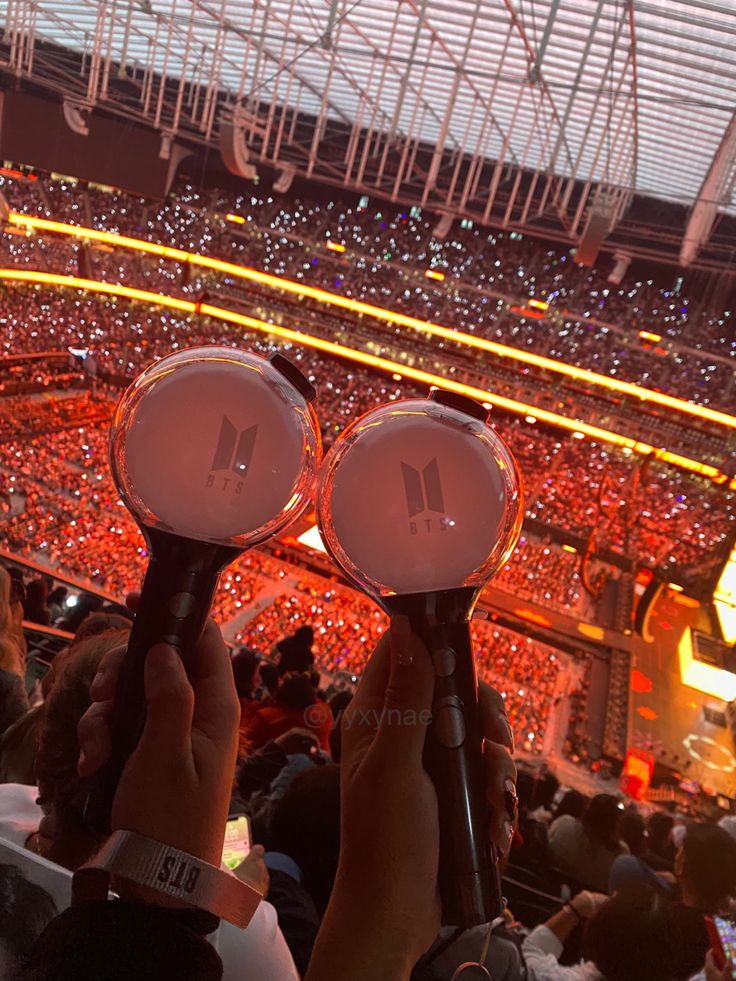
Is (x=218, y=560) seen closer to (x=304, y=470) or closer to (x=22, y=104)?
(x=304, y=470)

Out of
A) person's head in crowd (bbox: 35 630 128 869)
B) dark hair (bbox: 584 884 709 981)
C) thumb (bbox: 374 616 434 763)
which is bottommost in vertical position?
dark hair (bbox: 584 884 709 981)

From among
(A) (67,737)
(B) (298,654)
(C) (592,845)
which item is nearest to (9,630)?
(A) (67,737)

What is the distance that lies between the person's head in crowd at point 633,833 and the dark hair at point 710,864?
114 centimetres

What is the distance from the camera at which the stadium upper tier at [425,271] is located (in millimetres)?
16234

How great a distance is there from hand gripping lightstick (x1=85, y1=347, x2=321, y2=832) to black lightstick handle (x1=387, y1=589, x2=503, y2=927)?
22cm

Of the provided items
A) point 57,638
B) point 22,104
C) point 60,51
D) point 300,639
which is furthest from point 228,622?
point 60,51

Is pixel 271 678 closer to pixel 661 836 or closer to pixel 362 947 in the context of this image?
pixel 661 836

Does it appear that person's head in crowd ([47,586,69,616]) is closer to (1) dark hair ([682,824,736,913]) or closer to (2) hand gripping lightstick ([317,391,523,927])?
(1) dark hair ([682,824,736,913])

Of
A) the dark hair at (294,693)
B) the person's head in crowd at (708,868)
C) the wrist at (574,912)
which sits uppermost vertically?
the person's head in crowd at (708,868)

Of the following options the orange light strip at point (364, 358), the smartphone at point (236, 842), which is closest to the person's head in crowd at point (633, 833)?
the smartphone at point (236, 842)

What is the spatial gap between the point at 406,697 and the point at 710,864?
1537mm

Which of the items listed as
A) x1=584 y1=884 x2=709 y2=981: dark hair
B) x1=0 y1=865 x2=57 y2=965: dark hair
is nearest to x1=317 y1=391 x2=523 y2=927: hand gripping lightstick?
x1=0 y1=865 x2=57 y2=965: dark hair

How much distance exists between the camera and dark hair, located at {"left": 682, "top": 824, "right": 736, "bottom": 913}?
1.81 m

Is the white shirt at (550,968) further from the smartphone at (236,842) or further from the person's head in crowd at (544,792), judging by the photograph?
the person's head in crowd at (544,792)
